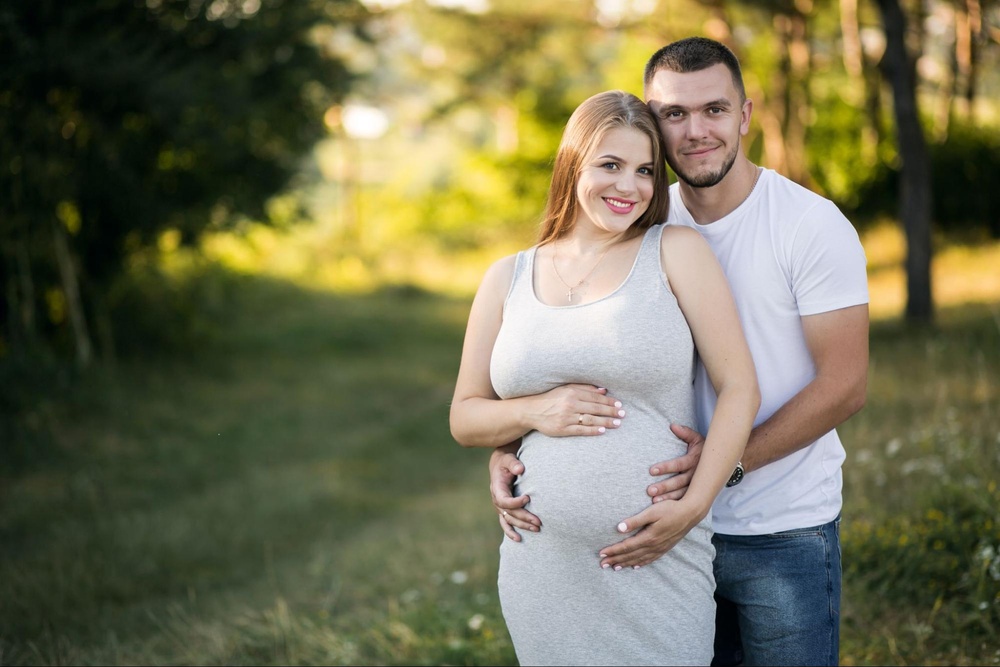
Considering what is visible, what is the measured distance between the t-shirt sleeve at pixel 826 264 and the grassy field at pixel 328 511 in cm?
157

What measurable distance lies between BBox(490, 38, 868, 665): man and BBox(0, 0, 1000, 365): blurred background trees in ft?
6.66

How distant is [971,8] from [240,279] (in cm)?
1274

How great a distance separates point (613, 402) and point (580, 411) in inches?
3.6

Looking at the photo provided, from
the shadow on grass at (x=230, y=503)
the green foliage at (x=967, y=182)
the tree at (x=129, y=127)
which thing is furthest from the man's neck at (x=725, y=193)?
the green foliage at (x=967, y=182)

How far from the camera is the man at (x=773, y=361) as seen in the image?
2352 mm

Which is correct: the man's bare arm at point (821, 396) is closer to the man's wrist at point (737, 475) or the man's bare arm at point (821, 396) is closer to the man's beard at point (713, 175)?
the man's wrist at point (737, 475)

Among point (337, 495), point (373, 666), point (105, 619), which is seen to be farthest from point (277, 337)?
point (373, 666)

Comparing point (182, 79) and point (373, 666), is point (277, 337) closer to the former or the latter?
point (182, 79)

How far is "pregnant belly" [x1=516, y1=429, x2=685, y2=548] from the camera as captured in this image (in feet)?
7.55

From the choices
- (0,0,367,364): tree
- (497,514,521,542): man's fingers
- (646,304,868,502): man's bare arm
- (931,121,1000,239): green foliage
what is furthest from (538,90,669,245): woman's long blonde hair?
(931,121,1000,239): green foliage

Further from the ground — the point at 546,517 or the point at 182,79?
the point at 182,79

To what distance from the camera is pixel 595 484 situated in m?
2.32

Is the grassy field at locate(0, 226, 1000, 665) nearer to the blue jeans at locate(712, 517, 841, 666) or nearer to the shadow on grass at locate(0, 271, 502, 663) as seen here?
the shadow on grass at locate(0, 271, 502, 663)

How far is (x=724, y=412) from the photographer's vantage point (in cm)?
227
